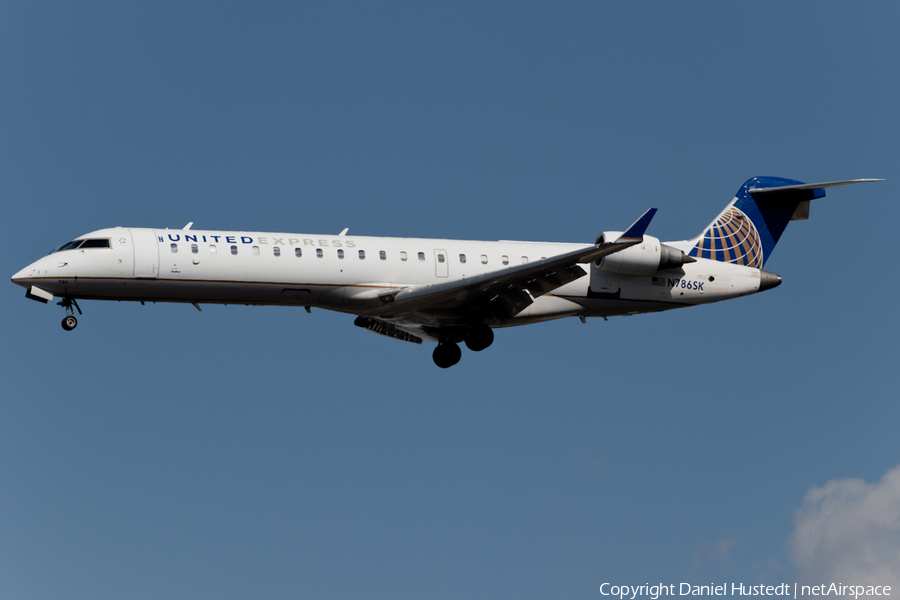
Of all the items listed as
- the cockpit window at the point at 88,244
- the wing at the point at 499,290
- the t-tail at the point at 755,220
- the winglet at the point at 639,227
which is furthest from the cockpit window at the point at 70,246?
the t-tail at the point at 755,220

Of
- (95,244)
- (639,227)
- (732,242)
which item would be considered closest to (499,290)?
(639,227)

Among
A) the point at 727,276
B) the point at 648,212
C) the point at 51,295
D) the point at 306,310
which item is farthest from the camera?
the point at 727,276

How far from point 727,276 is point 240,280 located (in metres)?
12.2

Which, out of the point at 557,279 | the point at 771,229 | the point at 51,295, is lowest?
the point at 51,295

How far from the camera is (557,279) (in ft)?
81.2

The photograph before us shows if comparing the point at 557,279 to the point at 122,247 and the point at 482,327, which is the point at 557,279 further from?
the point at 122,247

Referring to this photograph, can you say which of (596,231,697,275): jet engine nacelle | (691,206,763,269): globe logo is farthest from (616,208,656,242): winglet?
(691,206,763,269): globe logo

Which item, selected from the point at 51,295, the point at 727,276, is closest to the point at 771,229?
the point at 727,276

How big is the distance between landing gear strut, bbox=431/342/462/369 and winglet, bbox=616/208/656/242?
6484 millimetres

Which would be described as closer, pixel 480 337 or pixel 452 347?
pixel 480 337

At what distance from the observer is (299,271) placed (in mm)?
24688

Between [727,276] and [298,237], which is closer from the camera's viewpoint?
[298,237]

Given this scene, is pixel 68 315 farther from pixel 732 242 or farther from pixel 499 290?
pixel 732 242

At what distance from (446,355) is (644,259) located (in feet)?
17.4
